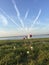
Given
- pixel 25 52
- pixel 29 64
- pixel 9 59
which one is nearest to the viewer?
pixel 29 64

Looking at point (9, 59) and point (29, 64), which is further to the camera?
point (9, 59)

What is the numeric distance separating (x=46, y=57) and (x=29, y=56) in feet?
4.85

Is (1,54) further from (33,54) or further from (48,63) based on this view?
(48,63)

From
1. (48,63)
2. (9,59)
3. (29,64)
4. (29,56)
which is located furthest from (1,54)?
(48,63)

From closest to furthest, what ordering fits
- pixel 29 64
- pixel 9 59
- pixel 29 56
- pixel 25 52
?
1. pixel 29 64
2. pixel 9 59
3. pixel 29 56
4. pixel 25 52

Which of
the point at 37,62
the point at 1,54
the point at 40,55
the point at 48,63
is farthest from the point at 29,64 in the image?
the point at 1,54

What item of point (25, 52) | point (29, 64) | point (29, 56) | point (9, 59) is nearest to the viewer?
point (29, 64)

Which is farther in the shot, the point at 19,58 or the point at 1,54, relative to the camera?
the point at 1,54

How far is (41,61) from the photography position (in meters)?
10.8

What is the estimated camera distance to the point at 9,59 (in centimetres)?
1112

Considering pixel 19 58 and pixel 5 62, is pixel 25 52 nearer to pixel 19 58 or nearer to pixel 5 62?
pixel 19 58

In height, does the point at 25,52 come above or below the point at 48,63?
above

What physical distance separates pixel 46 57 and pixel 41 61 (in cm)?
91

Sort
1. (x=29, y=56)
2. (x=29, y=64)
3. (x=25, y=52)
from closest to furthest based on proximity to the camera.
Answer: (x=29, y=64), (x=29, y=56), (x=25, y=52)
